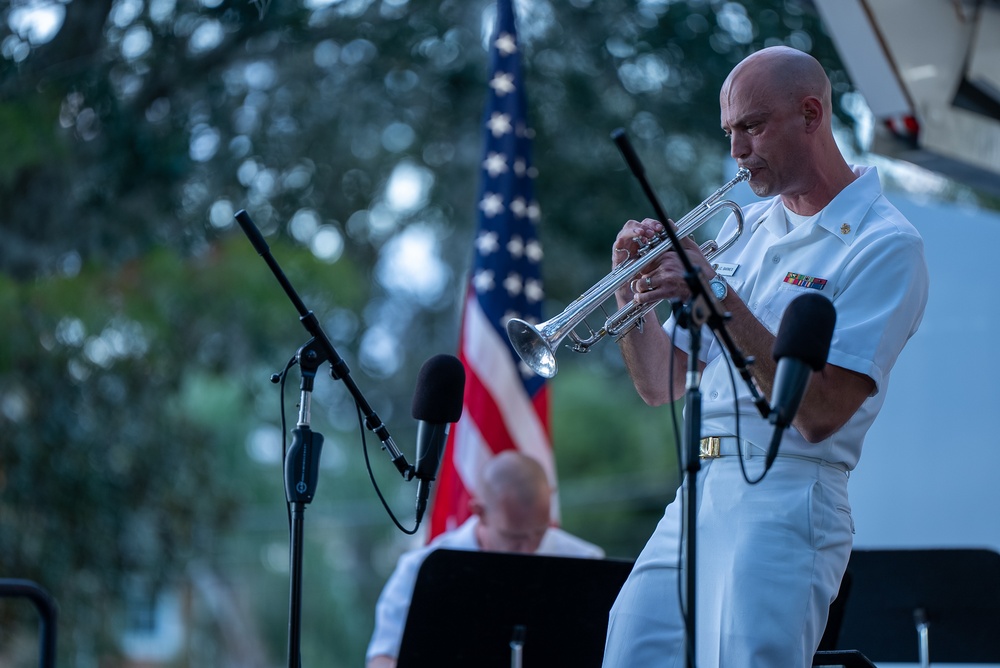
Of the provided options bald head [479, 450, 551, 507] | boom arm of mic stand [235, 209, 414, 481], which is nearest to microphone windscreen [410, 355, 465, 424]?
boom arm of mic stand [235, 209, 414, 481]

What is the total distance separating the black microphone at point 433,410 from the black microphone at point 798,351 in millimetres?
925

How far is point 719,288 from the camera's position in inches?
117

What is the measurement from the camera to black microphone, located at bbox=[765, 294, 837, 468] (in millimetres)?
2623

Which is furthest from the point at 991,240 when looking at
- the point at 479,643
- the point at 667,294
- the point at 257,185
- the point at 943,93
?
the point at 257,185

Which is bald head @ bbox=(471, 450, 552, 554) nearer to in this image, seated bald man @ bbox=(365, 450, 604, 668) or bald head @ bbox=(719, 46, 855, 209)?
seated bald man @ bbox=(365, 450, 604, 668)

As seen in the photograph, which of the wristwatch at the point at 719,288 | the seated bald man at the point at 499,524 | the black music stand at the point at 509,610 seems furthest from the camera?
the seated bald man at the point at 499,524

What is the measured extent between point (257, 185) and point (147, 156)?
4.88 ft

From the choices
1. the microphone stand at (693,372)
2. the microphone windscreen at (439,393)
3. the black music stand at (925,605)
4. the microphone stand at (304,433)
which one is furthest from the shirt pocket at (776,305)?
the black music stand at (925,605)

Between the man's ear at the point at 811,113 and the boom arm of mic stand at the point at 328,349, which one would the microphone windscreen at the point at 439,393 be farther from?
the man's ear at the point at 811,113

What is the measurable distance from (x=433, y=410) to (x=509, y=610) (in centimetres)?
124

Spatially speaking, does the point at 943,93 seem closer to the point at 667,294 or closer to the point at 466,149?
the point at 667,294

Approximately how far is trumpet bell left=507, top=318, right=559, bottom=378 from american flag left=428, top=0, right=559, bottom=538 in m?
3.28

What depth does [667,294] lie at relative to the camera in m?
2.83

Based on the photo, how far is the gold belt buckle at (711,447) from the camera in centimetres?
306
